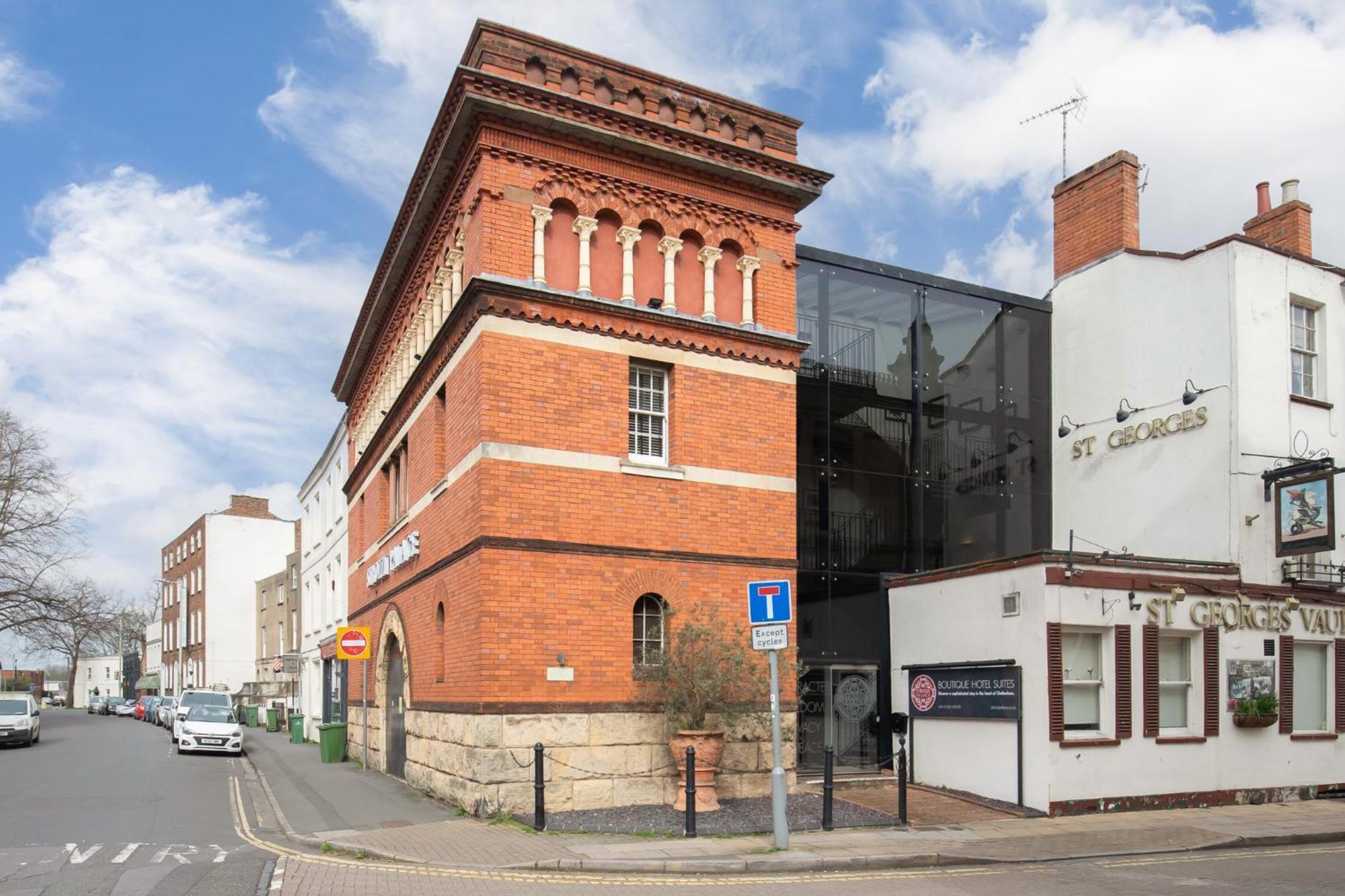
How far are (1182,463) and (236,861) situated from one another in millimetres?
16471

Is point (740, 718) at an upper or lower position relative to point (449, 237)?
lower

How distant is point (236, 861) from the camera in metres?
12.2

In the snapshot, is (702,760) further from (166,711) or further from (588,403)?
(166,711)

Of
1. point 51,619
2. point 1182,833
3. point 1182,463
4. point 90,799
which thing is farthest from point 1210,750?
point 51,619

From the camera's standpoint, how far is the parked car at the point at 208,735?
97.2 ft

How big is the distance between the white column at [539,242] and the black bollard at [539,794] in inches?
258

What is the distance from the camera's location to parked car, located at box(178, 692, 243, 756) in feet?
97.2

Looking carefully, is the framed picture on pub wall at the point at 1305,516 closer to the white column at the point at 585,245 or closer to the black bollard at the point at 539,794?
the white column at the point at 585,245

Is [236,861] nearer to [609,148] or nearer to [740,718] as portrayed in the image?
[740,718]

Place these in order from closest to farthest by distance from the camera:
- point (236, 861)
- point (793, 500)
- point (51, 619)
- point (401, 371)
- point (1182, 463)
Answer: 1. point (236, 861)
2. point (793, 500)
3. point (1182, 463)
4. point (401, 371)
5. point (51, 619)

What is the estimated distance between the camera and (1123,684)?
16.5 meters

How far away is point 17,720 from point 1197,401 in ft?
107

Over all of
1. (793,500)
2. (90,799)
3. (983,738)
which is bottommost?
(90,799)

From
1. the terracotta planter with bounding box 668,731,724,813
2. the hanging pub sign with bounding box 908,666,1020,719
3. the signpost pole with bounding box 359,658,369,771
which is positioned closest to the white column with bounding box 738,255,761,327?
the hanging pub sign with bounding box 908,666,1020,719
